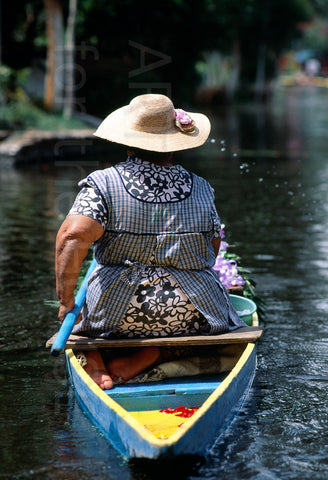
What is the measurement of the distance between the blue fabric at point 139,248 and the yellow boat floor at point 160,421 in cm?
51

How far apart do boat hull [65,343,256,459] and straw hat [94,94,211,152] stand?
1235 millimetres

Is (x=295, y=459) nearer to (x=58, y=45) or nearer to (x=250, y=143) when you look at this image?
(x=250, y=143)

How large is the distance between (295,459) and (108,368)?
4.07ft

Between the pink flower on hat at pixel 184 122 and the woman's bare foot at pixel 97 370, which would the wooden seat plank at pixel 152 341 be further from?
the pink flower on hat at pixel 184 122

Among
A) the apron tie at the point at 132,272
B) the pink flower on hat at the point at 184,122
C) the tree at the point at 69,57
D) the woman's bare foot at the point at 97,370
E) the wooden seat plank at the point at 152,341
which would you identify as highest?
the pink flower on hat at the point at 184,122

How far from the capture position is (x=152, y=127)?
Result: 4895 millimetres

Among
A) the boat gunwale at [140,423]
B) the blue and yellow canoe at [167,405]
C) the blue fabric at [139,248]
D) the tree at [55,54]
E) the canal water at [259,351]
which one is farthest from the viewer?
the tree at [55,54]

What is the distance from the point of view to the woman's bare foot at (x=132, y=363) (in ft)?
16.1

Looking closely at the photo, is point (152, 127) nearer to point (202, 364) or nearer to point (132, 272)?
point (132, 272)

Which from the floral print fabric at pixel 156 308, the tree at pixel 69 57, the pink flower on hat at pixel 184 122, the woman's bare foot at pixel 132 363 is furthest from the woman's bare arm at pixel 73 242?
the tree at pixel 69 57

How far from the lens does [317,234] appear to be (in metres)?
10.6

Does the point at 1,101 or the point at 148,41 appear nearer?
the point at 1,101

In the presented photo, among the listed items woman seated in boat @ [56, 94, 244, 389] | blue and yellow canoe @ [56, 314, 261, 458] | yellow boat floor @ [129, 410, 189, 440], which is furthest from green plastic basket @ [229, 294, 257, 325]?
yellow boat floor @ [129, 410, 189, 440]

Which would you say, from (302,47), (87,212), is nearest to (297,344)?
(87,212)
